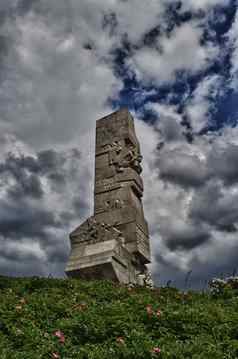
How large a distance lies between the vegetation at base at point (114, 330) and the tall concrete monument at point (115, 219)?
12.1 ft

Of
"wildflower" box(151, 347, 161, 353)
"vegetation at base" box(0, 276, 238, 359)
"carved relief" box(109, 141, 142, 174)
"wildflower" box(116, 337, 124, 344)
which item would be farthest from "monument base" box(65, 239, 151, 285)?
"wildflower" box(151, 347, 161, 353)

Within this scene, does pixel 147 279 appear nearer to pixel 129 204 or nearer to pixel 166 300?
pixel 129 204

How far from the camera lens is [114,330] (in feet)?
17.5

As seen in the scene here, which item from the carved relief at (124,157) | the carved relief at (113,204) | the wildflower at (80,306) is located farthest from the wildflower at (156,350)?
the carved relief at (124,157)

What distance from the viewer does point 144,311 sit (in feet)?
19.9

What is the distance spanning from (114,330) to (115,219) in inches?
278

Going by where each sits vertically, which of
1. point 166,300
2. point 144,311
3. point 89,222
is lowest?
point 144,311

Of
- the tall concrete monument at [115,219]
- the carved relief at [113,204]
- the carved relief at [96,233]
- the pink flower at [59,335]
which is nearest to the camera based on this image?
the pink flower at [59,335]

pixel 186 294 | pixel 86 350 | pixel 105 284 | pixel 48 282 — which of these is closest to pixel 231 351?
pixel 86 350

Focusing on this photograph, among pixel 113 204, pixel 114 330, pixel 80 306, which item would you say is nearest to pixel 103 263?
pixel 113 204

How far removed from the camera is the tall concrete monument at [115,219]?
37.1ft

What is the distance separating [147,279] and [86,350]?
7813mm

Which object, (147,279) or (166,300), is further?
(147,279)

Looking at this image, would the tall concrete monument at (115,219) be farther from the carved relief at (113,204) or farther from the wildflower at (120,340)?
the wildflower at (120,340)
